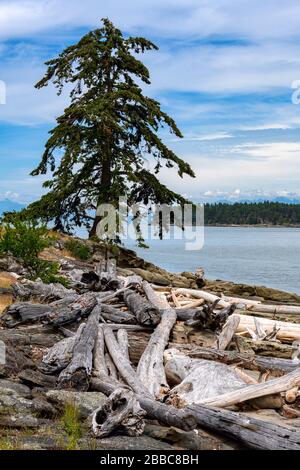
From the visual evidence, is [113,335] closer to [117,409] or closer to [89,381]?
[89,381]

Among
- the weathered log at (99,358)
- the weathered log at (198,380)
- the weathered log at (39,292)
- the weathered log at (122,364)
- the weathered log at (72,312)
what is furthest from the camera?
the weathered log at (39,292)

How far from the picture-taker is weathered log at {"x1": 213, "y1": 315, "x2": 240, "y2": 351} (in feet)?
42.7

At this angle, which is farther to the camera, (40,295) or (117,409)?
(40,295)

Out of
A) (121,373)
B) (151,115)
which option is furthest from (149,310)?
(151,115)

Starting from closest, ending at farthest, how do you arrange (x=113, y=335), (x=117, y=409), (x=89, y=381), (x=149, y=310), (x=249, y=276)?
1. (x=117, y=409)
2. (x=89, y=381)
3. (x=113, y=335)
4. (x=149, y=310)
5. (x=249, y=276)

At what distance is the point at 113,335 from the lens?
12.6 m

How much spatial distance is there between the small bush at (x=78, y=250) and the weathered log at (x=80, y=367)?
17277 mm

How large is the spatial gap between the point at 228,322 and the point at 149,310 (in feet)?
5.34

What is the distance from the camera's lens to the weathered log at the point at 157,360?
411 inches

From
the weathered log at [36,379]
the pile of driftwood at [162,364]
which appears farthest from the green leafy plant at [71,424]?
the weathered log at [36,379]

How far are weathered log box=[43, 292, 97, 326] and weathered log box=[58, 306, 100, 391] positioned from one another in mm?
1464

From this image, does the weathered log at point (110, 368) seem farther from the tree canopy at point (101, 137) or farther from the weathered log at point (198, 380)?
the tree canopy at point (101, 137)

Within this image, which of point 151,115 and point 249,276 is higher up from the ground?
point 151,115

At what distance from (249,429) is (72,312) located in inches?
239
